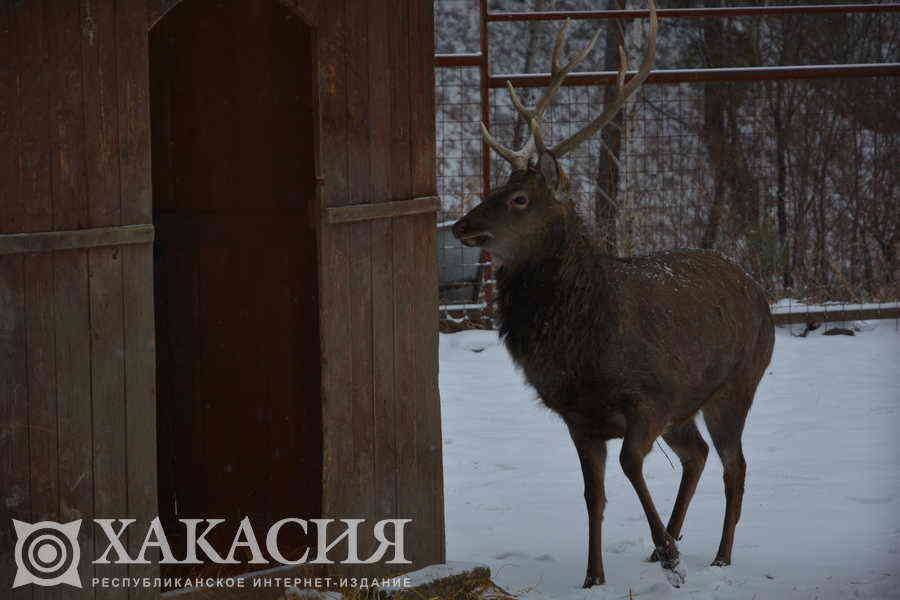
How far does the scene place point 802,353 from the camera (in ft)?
33.9

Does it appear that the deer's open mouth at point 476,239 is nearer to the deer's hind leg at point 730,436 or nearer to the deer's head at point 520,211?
the deer's head at point 520,211

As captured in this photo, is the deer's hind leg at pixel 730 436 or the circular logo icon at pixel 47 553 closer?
the circular logo icon at pixel 47 553

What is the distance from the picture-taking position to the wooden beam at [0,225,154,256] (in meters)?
3.83

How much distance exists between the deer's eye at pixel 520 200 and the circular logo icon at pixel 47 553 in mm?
2645

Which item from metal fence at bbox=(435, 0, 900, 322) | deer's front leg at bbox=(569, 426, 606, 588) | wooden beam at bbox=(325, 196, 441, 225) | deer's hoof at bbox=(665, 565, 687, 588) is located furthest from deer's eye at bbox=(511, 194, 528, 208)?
metal fence at bbox=(435, 0, 900, 322)

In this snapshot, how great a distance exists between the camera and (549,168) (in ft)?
19.1

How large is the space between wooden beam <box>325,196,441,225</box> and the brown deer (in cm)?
51

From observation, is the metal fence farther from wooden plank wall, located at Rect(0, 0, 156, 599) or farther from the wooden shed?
wooden plank wall, located at Rect(0, 0, 156, 599)

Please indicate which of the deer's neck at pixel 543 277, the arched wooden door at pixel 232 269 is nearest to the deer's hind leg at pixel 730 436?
the deer's neck at pixel 543 277

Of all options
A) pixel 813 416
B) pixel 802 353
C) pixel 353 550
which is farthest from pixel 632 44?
pixel 353 550

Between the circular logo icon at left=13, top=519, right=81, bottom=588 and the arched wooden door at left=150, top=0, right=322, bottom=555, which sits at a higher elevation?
the arched wooden door at left=150, top=0, right=322, bottom=555

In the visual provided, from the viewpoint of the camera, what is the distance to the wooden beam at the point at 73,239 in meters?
3.83

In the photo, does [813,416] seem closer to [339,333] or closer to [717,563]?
[717,563]

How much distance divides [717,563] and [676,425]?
0.69 meters
